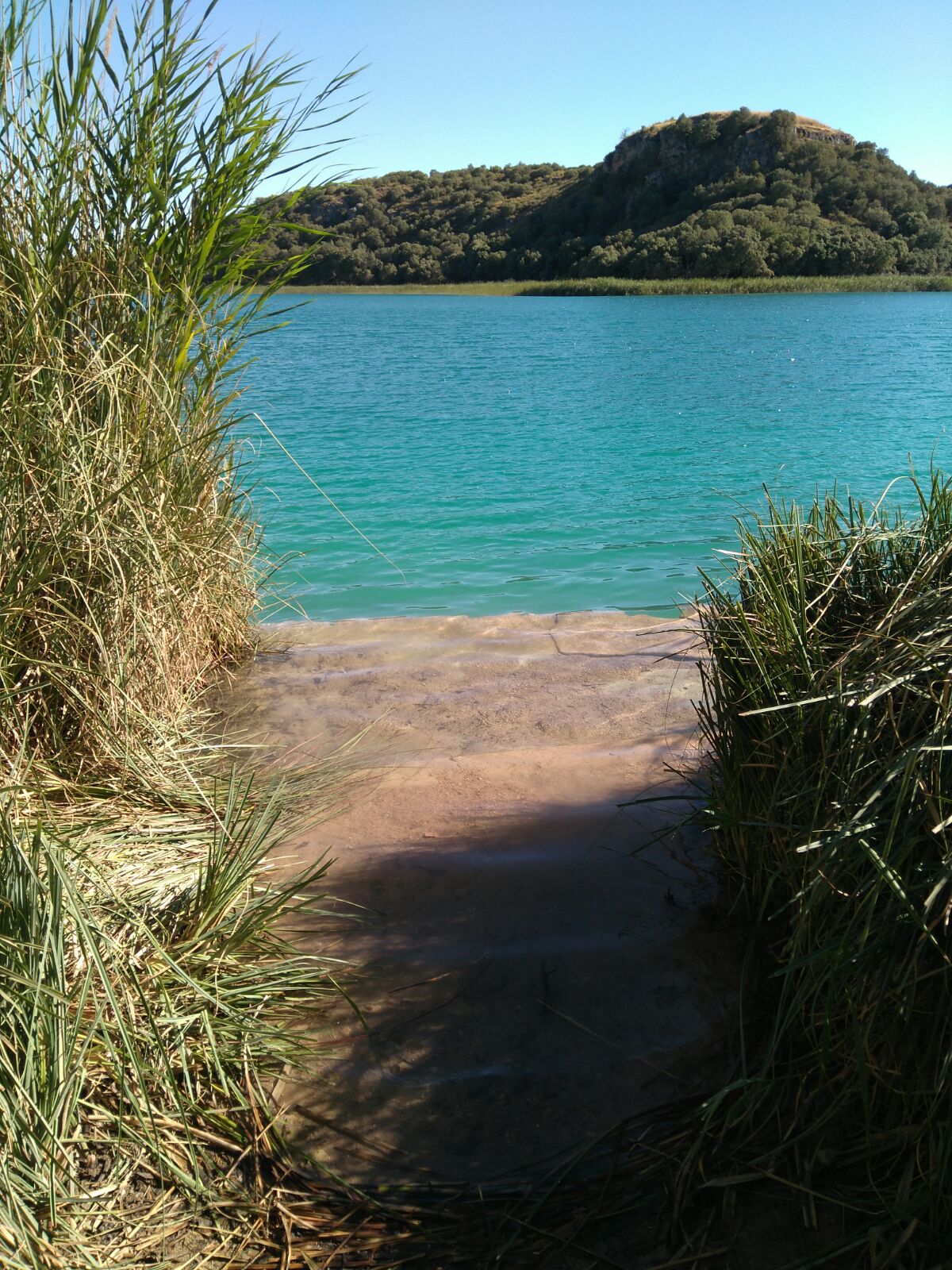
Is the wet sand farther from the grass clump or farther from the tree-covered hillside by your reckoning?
the tree-covered hillside

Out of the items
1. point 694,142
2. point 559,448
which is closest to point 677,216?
point 694,142

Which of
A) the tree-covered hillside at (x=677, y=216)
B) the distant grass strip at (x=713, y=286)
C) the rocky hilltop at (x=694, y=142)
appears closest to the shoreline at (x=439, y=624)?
the distant grass strip at (x=713, y=286)

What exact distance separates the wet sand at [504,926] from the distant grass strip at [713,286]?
63.1 metres

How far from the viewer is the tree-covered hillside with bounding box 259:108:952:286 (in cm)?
6688

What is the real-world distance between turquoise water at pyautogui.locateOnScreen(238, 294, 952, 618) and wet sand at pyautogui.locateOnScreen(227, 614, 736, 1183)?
1.21 meters

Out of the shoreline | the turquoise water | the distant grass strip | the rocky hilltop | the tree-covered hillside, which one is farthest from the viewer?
the rocky hilltop

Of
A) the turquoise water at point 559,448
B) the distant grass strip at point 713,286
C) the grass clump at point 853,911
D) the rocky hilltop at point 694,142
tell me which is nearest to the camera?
the grass clump at point 853,911

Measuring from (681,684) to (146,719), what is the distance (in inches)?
114

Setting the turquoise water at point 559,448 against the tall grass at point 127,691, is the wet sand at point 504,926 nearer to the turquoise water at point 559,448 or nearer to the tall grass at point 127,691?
the tall grass at point 127,691

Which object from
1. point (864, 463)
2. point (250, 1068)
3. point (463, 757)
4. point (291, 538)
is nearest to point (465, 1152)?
point (250, 1068)

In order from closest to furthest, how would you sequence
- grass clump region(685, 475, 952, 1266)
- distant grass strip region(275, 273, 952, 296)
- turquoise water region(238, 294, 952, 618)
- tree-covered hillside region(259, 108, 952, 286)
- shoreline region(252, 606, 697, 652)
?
grass clump region(685, 475, 952, 1266) < shoreline region(252, 606, 697, 652) < turquoise water region(238, 294, 952, 618) < distant grass strip region(275, 273, 952, 296) < tree-covered hillside region(259, 108, 952, 286)

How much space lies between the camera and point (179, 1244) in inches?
67.1

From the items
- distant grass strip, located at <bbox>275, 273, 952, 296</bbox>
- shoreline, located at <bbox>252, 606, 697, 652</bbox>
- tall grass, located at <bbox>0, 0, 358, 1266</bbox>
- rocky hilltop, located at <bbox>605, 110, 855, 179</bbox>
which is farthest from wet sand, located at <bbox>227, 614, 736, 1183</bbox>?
rocky hilltop, located at <bbox>605, 110, 855, 179</bbox>

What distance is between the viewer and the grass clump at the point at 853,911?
60.8 inches
